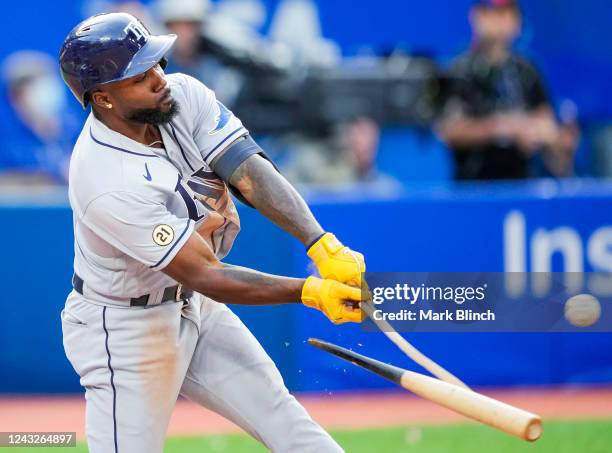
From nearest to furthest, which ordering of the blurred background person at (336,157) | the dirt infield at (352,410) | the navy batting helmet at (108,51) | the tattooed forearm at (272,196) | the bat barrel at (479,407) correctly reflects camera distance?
the bat barrel at (479,407) < the navy batting helmet at (108,51) < the tattooed forearm at (272,196) < the dirt infield at (352,410) < the blurred background person at (336,157)

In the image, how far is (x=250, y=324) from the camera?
846 cm

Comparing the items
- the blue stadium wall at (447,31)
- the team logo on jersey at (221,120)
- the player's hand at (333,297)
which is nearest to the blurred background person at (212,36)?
the blue stadium wall at (447,31)

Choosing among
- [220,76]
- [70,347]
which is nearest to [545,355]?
[220,76]

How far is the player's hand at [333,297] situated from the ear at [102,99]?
107 centimetres

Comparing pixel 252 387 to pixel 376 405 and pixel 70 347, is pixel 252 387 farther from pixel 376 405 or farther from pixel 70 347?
pixel 376 405

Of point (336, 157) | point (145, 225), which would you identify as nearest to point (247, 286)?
point (145, 225)

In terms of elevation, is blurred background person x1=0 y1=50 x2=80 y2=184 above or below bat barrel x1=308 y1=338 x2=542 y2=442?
above

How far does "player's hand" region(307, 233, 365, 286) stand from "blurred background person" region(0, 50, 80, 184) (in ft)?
21.6

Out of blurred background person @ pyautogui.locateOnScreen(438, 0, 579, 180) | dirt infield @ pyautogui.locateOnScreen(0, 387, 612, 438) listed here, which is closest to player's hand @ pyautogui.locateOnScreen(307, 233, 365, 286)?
dirt infield @ pyautogui.locateOnScreen(0, 387, 612, 438)

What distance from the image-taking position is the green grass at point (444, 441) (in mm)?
6941

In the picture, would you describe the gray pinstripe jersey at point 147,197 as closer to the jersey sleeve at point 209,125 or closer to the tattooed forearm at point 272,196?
the jersey sleeve at point 209,125

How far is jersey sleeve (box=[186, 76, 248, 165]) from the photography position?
5.04m

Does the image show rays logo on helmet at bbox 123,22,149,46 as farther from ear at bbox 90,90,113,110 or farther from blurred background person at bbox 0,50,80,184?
blurred background person at bbox 0,50,80,184

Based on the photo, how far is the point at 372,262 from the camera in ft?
27.0
